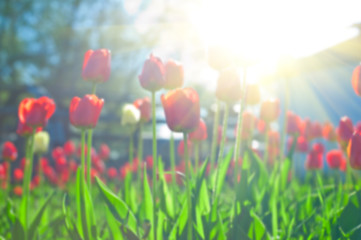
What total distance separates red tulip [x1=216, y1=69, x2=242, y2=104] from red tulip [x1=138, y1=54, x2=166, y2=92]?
32 cm

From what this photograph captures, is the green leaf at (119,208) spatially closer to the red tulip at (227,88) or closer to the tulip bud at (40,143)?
the red tulip at (227,88)

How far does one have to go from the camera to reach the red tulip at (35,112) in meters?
1.37

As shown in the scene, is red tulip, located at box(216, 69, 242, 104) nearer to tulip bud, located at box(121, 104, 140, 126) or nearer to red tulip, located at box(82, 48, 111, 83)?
red tulip, located at box(82, 48, 111, 83)

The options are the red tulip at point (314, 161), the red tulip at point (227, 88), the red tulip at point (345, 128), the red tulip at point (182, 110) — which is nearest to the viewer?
the red tulip at point (182, 110)

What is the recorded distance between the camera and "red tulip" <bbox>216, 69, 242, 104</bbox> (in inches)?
58.6

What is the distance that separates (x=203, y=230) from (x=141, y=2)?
17201 mm

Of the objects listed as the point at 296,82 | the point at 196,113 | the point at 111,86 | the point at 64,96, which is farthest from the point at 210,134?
the point at 111,86

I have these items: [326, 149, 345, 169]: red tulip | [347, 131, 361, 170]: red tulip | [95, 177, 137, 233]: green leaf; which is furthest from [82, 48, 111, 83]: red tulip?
[326, 149, 345, 169]: red tulip

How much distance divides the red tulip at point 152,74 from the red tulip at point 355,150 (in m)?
0.66

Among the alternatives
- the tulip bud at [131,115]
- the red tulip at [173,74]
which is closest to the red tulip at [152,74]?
the red tulip at [173,74]

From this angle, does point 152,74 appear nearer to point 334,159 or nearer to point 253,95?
point 253,95

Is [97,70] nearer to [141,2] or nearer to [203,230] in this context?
[203,230]

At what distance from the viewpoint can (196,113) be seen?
1010mm

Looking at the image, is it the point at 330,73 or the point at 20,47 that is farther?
the point at 20,47
